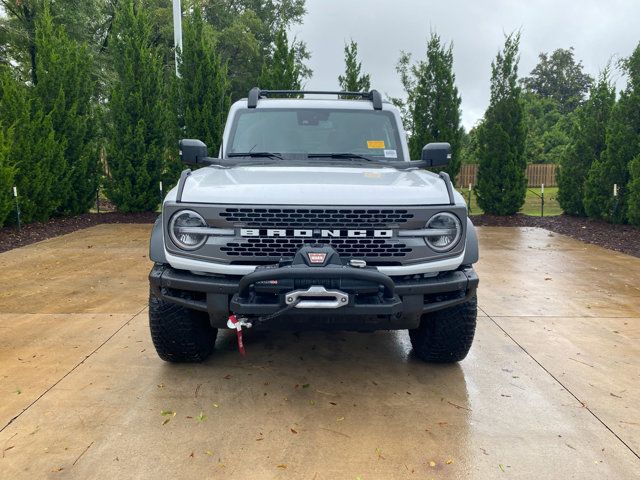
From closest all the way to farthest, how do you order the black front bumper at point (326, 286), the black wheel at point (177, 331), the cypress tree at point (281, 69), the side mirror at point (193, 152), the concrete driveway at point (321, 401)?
the concrete driveway at point (321, 401)
the black front bumper at point (326, 286)
the black wheel at point (177, 331)
the side mirror at point (193, 152)
the cypress tree at point (281, 69)

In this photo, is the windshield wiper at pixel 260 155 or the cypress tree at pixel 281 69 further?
the cypress tree at pixel 281 69

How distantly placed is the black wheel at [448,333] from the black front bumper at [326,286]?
0.36m

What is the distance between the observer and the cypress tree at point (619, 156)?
10.6 metres

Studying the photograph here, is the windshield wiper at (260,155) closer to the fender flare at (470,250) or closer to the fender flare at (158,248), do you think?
the fender flare at (158,248)

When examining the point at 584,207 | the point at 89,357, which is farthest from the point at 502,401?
the point at 584,207

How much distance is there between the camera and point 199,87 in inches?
511

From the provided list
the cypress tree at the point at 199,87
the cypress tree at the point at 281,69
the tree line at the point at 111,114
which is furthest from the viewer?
the cypress tree at the point at 281,69

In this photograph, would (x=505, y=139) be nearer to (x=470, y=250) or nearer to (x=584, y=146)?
(x=584, y=146)

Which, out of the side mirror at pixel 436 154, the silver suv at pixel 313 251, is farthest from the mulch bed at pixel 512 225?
the silver suv at pixel 313 251

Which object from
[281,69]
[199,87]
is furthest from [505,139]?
[199,87]

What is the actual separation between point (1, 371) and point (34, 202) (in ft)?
27.4

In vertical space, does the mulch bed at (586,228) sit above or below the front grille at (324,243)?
below

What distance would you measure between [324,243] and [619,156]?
10.1m

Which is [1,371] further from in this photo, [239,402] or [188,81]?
[188,81]
